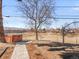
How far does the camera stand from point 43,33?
78.5 meters

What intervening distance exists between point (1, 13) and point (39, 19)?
8770 millimetres

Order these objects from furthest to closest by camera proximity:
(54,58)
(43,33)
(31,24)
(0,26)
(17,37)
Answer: (43,33)
(31,24)
(17,37)
(0,26)
(54,58)

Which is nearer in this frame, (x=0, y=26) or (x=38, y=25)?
(x=0, y=26)

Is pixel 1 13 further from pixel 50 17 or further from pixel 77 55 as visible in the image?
pixel 77 55

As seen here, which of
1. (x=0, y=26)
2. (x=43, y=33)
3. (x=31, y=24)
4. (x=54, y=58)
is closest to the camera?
(x=54, y=58)

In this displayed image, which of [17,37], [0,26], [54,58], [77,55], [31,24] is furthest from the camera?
[31,24]

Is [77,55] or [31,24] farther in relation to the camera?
[31,24]

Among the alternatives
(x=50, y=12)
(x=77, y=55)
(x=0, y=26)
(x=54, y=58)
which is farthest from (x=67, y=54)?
(x=50, y=12)

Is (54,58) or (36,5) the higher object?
(36,5)

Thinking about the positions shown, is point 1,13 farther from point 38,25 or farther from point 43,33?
point 43,33

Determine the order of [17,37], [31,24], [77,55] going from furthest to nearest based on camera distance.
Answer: [31,24], [17,37], [77,55]

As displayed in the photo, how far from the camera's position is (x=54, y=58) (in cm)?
2430

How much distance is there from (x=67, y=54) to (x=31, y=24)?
37.0 meters

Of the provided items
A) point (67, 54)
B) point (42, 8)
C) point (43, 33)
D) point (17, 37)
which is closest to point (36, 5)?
point (42, 8)
